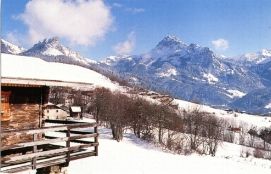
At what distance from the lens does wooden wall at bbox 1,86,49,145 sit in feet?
59.6

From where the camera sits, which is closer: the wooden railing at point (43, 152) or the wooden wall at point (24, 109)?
the wooden railing at point (43, 152)

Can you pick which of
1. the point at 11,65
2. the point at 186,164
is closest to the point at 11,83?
the point at 11,65

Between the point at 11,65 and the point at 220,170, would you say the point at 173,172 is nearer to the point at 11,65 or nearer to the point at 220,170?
the point at 220,170

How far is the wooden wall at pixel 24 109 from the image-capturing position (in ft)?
59.6

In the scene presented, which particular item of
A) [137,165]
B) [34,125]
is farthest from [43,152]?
[137,165]

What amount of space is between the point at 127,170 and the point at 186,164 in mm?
7355

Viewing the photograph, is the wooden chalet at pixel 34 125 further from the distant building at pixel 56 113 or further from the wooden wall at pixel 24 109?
the distant building at pixel 56 113

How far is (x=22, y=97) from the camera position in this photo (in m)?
18.6

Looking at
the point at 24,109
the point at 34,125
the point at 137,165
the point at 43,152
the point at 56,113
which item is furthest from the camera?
the point at 56,113

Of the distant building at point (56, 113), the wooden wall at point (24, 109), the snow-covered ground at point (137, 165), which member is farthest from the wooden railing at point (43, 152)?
the distant building at point (56, 113)

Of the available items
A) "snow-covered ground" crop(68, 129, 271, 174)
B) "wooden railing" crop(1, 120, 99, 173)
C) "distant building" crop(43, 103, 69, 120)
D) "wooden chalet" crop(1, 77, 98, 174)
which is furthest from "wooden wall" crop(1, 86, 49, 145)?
"distant building" crop(43, 103, 69, 120)

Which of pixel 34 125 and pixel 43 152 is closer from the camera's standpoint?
pixel 43 152

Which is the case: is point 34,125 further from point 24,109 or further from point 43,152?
point 43,152

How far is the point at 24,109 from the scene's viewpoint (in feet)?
61.6
